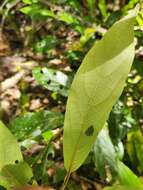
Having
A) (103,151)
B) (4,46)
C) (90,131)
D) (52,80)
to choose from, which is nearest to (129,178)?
(90,131)

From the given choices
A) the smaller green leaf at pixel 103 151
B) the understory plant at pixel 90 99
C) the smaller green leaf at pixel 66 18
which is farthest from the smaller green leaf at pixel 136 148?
the understory plant at pixel 90 99

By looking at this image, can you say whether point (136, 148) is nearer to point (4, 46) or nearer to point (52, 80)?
point (52, 80)

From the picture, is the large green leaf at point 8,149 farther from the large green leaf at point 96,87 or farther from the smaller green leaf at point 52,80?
the smaller green leaf at point 52,80

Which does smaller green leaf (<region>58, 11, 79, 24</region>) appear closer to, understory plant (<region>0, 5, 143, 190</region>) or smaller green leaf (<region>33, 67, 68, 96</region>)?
smaller green leaf (<region>33, 67, 68, 96</region>)

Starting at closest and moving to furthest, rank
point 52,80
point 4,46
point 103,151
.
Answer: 1. point 103,151
2. point 52,80
3. point 4,46

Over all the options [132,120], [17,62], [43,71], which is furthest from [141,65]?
[17,62]

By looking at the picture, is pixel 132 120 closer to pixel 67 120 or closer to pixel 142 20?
pixel 142 20

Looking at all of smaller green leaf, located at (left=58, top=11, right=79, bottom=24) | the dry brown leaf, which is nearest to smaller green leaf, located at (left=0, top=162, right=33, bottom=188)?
smaller green leaf, located at (left=58, top=11, right=79, bottom=24)
